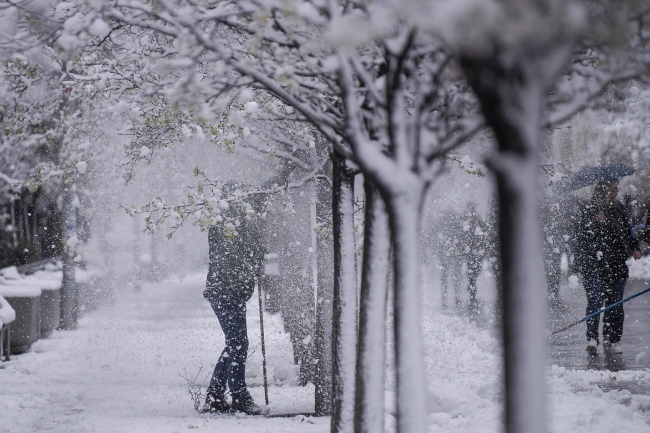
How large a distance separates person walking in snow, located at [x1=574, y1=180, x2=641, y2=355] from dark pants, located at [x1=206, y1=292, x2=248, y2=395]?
4769mm

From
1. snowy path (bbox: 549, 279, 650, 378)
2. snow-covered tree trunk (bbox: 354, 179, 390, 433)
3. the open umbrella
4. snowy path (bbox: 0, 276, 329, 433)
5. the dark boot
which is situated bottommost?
snowy path (bbox: 0, 276, 329, 433)

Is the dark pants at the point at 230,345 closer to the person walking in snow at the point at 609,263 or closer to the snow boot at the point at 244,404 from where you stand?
the snow boot at the point at 244,404

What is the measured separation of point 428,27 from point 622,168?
26.6 feet

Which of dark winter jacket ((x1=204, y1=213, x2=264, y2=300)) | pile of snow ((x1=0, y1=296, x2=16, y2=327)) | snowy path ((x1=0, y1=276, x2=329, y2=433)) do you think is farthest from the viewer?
pile of snow ((x1=0, y1=296, x2=16, y2=327))

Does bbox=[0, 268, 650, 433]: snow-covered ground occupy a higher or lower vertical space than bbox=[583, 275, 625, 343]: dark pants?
lower

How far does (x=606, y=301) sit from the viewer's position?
895 cm

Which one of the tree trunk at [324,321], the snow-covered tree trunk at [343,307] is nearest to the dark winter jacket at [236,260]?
the tree trunk at [324,321]

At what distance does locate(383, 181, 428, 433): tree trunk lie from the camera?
3049mm

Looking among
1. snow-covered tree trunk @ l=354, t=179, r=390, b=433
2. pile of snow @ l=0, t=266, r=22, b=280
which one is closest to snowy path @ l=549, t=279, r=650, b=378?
snow-covered tree trunk @ l=354, t=179, r=390, b=433

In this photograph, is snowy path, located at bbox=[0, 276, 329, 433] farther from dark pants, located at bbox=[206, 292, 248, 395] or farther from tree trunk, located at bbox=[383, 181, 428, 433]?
tree trunk, located at bbox=[383, 181, 428, 433]

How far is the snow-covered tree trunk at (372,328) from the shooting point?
3773mm

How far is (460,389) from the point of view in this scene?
6.43 meters

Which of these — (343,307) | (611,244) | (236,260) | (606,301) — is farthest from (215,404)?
(611,244)

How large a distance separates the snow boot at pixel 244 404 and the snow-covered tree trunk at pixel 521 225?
4.71m
